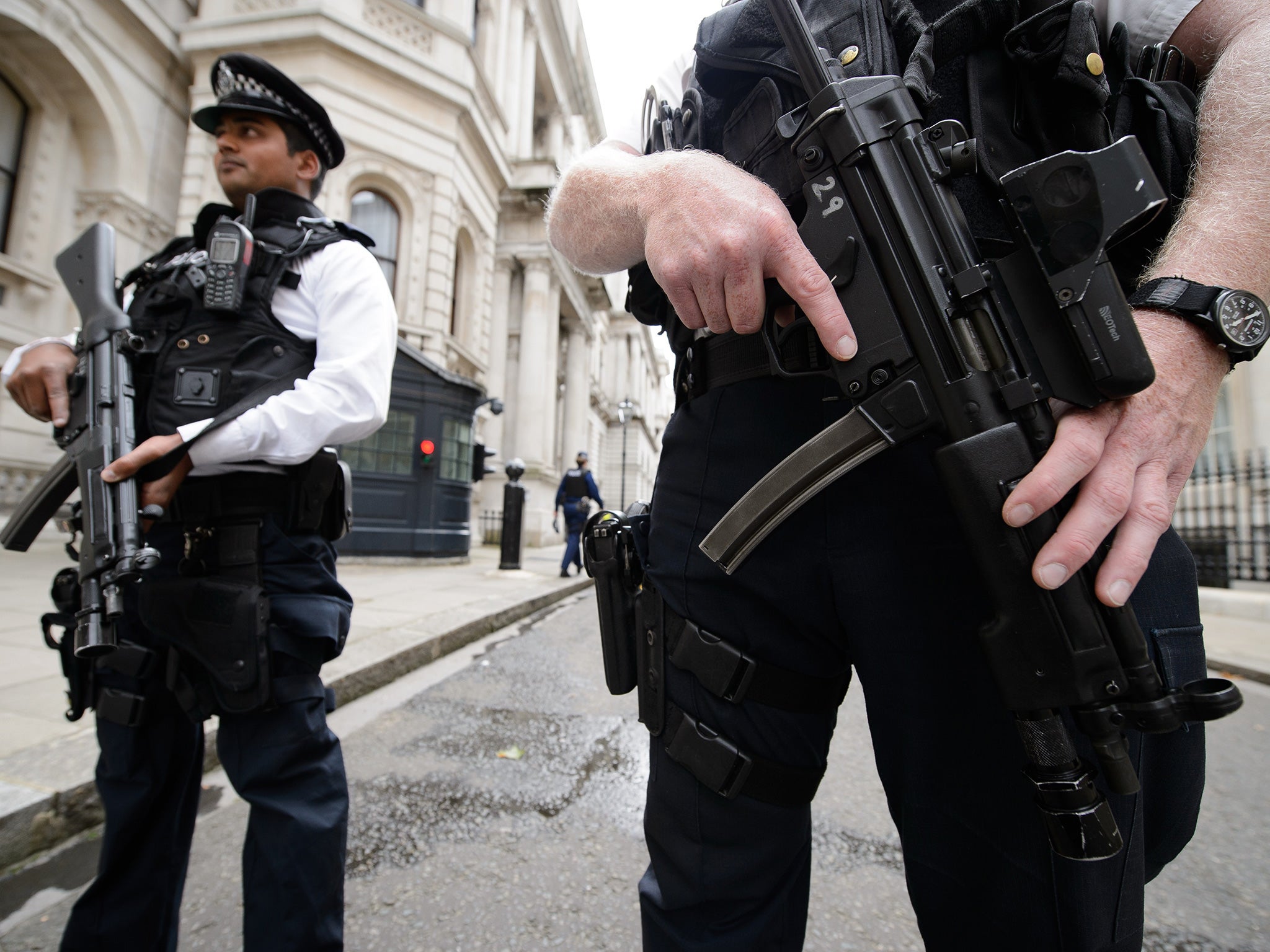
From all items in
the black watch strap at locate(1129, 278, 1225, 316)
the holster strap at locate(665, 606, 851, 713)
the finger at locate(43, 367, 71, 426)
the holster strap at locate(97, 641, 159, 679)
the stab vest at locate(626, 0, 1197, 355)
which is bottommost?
the holster strap at locate(97, 641, 159, 679)

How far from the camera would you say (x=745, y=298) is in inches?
29.2

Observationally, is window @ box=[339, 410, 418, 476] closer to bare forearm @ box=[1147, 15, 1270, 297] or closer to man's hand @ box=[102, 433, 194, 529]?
man's hand @ box=[102, 433, 194, 529]

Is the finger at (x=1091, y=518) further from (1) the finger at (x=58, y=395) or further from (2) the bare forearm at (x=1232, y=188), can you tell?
(1) the finger at (x=58, y=395)

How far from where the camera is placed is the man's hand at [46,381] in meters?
1.46

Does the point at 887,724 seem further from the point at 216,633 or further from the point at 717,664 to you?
the point at 216,633

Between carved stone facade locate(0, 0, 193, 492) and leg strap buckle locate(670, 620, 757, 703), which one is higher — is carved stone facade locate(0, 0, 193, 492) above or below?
above

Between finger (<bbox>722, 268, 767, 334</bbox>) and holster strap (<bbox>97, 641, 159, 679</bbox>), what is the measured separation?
1.43m

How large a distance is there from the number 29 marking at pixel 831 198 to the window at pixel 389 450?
24.6 feet

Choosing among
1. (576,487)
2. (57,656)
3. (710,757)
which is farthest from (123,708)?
(576,487)

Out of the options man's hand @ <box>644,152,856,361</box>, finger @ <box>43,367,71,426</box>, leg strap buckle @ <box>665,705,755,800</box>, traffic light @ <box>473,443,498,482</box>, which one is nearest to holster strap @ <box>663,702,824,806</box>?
leg strap buckle @ <box>665,705,755,800</box>

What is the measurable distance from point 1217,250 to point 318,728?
167 cm

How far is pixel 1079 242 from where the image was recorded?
2.17 feet

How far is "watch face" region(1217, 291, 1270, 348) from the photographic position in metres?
0.65

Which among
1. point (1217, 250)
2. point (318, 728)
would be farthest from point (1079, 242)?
point (318, 728)
